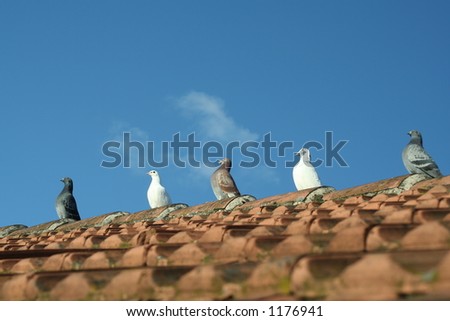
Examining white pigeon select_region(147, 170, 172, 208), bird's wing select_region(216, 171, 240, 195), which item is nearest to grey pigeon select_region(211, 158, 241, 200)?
bird's wing select_region(216, 171, 240, 195)

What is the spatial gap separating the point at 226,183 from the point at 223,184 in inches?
1.7

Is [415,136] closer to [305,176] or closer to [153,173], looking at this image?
[305,176]

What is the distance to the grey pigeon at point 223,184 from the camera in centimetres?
985

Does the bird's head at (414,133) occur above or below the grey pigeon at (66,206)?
below

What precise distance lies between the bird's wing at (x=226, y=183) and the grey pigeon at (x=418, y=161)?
2667 mm

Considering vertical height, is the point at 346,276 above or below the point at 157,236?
below

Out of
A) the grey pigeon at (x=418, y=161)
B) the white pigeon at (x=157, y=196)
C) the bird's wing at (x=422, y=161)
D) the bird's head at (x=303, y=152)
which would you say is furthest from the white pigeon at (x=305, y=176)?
the white pigeon at (x=157, y=196)

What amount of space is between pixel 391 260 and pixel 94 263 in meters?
1.68

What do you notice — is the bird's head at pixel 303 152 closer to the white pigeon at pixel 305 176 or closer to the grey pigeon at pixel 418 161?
the white pigeon at pixel 305 176

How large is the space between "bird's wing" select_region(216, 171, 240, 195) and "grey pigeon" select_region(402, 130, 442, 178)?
2.67 m

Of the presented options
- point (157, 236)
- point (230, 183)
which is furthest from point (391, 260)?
point (230, 183)

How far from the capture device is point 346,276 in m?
1.91

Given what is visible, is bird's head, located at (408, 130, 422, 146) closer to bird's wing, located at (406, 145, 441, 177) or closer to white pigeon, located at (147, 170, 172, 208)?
bird's wing, located at (406, 145, 441, 177)

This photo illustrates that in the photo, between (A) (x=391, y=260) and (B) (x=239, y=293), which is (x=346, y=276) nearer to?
(A) (x=391, y=260)
